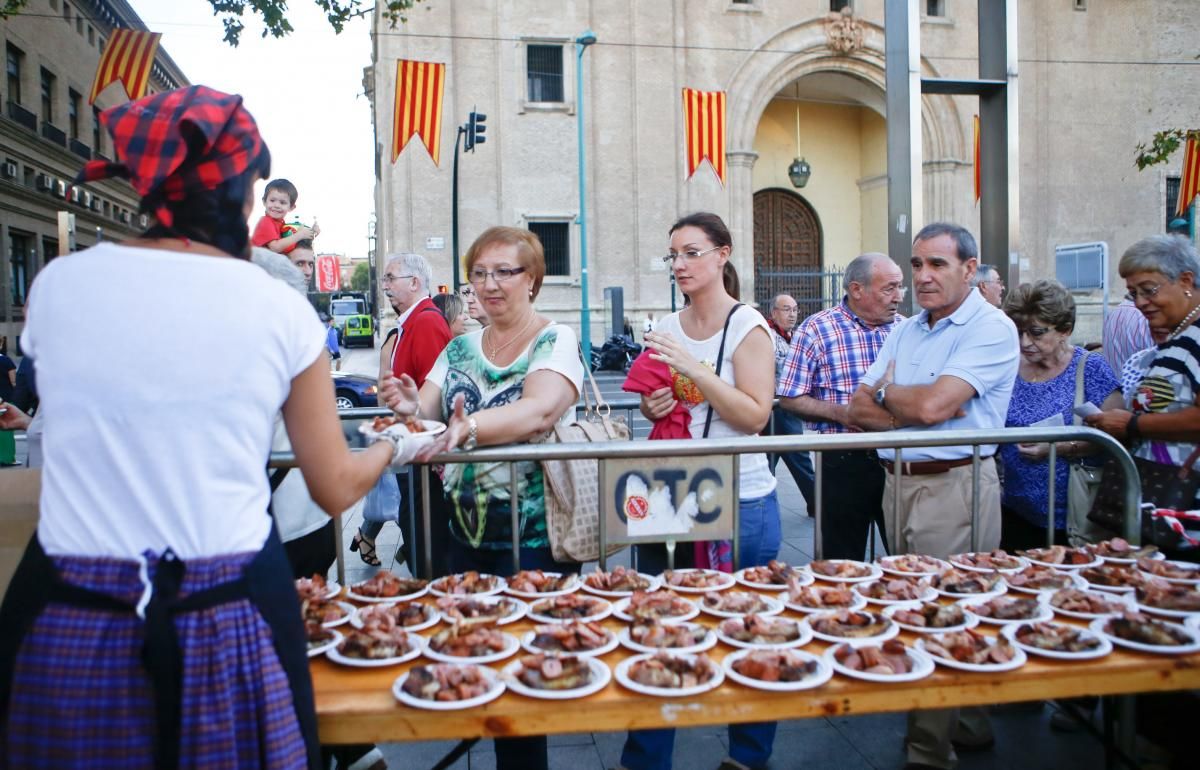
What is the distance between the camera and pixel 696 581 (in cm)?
297

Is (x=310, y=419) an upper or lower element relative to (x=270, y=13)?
lower

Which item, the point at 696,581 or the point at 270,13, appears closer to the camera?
the point at 696,581

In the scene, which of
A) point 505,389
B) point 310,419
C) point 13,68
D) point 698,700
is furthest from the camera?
point 13,68

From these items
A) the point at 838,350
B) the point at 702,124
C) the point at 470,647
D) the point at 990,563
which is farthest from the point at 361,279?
the point at 470,647

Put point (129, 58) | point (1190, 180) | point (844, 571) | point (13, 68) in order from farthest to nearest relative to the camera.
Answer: point (13, 68) < point (1190, 180) < point (129, 58) < point (844, 571)

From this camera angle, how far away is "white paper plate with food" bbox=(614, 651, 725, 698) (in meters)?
2.17

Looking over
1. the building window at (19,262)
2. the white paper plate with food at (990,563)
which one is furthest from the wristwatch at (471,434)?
the building window at (19,262)

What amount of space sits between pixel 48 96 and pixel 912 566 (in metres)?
42.7

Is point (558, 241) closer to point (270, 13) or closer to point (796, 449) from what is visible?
point (270, 13)

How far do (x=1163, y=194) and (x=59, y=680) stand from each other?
38.3 meters

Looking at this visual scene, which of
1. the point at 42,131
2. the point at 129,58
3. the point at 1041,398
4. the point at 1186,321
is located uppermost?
the point at 42,131

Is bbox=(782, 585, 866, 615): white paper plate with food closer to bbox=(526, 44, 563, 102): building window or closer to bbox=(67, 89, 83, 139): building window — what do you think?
bbox=(526, 44, 563, 102): building window

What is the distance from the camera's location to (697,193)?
2830 centimetres

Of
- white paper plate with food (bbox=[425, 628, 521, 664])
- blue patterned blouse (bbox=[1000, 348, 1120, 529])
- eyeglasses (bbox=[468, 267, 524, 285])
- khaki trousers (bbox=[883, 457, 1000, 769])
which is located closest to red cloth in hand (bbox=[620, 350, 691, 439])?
eyeglasses (bbox=[468, 267, 524, 285])
